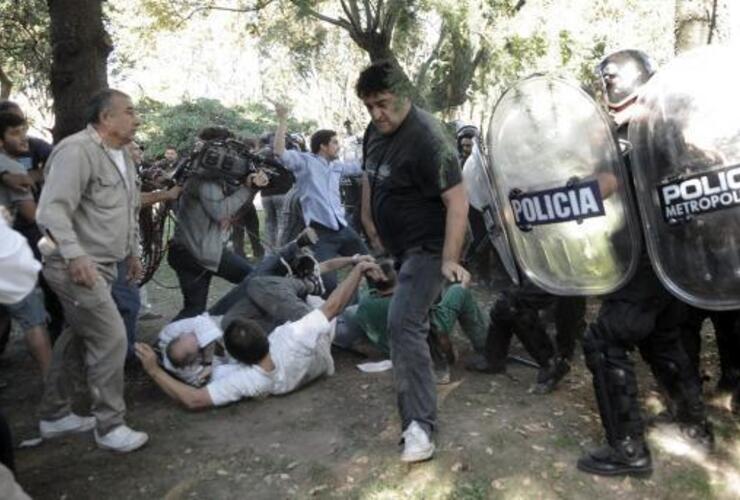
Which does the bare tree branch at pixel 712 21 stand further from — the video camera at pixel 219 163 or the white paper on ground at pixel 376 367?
the video camera at pixel 219 163

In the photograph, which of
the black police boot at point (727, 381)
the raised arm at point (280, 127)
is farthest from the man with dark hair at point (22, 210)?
the black police boot at point (727, 381)

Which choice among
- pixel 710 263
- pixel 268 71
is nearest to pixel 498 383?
pixel 710 263

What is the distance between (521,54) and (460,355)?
8.01 feet

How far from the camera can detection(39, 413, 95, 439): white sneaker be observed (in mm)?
3701

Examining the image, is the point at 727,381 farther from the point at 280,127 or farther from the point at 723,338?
the point at 280,127

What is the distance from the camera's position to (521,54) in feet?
10.1

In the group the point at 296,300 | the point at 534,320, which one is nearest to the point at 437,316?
the point at 534,320

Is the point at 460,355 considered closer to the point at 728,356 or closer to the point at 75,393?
the point at 728,356

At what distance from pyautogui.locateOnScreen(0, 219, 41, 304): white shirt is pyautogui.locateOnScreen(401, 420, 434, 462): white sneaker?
1.86 m

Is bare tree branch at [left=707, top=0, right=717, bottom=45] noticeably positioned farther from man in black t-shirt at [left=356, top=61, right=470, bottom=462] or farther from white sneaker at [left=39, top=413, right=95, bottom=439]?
white sneaker at [left=39, top=413, right=95, bottom=439]

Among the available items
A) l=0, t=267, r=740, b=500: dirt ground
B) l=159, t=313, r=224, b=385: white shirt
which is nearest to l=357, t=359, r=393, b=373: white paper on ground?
l=0, t=267, r=740, b=500: dirt ground

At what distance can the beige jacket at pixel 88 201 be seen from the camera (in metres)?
3.19

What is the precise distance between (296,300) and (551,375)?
5.70 ft

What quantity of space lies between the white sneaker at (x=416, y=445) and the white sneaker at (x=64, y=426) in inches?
70.1
